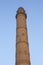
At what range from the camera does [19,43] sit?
651 inches

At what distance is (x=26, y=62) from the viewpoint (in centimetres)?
1530

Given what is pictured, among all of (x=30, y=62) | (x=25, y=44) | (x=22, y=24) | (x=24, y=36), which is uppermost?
(x=22, y=24)

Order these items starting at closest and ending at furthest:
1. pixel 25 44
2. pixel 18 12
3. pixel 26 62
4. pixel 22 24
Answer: pixel 26 62, pixel 25 44, pixel 22 24, pixel 18 12

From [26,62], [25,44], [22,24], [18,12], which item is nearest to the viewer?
[26,62]

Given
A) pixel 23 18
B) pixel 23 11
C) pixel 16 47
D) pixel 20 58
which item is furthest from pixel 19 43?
pixel 23 11

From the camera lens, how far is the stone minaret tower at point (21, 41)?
15.5 m

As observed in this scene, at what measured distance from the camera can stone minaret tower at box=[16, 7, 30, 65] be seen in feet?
50.7

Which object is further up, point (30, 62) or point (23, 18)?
point (23, 18)

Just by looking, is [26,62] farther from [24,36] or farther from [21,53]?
[24,36]

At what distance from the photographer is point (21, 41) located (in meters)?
16.6

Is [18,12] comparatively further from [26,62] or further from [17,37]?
[26,62]

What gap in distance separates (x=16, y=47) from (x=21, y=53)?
1247mm

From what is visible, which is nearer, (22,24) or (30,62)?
(30,62)

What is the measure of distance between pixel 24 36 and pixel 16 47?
1.71 meters
